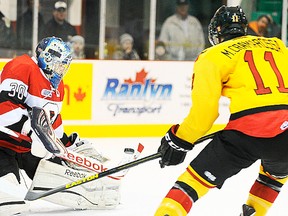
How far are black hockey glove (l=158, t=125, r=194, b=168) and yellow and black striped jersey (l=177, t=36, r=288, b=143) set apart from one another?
0.09 feet

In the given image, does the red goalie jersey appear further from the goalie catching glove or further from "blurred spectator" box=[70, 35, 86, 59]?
"blurred spectator" box=[70, 35, 86, 59]

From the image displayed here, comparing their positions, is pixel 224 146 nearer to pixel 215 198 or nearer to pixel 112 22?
pixel 215 198

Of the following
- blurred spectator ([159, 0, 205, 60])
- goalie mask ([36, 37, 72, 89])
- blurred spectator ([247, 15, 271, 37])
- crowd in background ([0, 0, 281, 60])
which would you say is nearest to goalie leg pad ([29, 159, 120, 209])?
goalie mask ([36, 37, 72, 89])

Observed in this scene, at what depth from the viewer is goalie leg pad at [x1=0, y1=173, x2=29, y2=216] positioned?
3701 mm

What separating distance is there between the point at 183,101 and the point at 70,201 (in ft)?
11.1

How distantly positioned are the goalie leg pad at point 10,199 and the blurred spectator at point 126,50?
4044mm

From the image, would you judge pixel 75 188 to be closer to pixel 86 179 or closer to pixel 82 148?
pixel 82 148

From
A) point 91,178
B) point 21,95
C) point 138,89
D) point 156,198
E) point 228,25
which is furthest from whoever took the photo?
point 138,89

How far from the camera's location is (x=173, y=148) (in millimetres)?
3213

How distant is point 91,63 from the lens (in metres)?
7.12

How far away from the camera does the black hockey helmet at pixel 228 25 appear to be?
338 centimetres

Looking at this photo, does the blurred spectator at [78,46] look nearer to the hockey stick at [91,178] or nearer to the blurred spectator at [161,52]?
the blurred spectator at [161,52]

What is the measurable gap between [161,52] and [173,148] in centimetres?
492

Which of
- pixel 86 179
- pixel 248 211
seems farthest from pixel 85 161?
pixel 248 211
